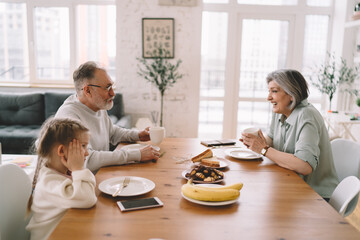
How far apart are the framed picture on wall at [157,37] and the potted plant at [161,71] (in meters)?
0.04

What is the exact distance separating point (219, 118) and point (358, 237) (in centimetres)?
398

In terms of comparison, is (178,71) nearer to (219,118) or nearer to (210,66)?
(210,66)

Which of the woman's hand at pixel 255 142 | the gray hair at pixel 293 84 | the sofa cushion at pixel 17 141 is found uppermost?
the gray hair at pixel 293 84

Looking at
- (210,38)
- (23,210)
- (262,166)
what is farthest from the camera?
(210,38)

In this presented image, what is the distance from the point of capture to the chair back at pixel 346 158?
191 cm

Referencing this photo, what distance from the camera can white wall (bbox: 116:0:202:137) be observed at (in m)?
4.46

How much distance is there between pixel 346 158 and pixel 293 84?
22.3 inches

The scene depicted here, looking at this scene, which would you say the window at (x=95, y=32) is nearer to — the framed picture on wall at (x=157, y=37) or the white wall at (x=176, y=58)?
the white wall at (x=176, y=58)

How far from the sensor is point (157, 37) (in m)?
4.50

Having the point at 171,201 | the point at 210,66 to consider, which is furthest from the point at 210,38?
the point at 171,201

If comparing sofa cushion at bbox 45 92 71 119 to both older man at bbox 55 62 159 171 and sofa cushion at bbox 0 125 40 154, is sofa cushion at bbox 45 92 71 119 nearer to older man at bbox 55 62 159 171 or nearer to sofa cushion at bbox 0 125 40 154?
sofa cushion at bbox 0 125 40 154

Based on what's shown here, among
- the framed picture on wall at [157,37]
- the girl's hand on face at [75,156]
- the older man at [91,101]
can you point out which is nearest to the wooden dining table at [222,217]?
the girl's hand on face at [75,156]

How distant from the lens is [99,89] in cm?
197

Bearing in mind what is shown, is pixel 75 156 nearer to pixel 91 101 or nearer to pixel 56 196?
pixel 56 196
